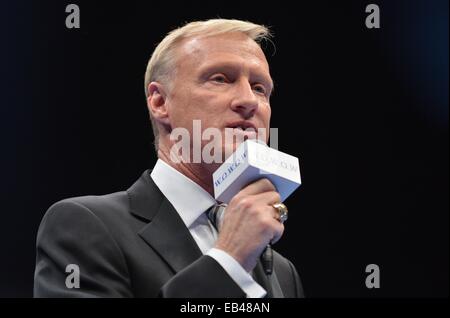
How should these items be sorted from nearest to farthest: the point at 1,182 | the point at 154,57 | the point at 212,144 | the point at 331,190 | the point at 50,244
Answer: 1. the point at 50,244
2. the point at 212,144
3. the point at 154,57
4. the point at 1,182
5. the point at 331,190

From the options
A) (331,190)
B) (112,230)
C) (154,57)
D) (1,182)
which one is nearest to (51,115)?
(1,182)

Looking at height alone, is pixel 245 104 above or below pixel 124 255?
above

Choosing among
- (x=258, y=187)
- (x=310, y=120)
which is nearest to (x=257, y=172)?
(x=258, y=187)

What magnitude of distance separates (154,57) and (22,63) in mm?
1180

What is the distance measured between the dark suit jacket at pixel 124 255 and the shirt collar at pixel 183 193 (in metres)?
0.04

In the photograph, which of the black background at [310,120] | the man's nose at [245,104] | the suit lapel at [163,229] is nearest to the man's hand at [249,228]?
the suit lapel at [163,229]

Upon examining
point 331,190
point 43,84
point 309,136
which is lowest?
point 331,190

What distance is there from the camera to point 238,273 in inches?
49.8

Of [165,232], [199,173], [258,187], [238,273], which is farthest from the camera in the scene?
[199,173]

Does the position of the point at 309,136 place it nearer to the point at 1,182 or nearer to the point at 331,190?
the point at 331,190

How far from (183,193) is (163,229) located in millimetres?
172

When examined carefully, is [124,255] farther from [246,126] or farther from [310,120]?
[310,120]

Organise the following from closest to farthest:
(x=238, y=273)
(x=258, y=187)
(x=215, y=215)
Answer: (x=238, y=273), (x=258, y=187), (x=215, y=215)

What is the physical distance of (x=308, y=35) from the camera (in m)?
3.31
